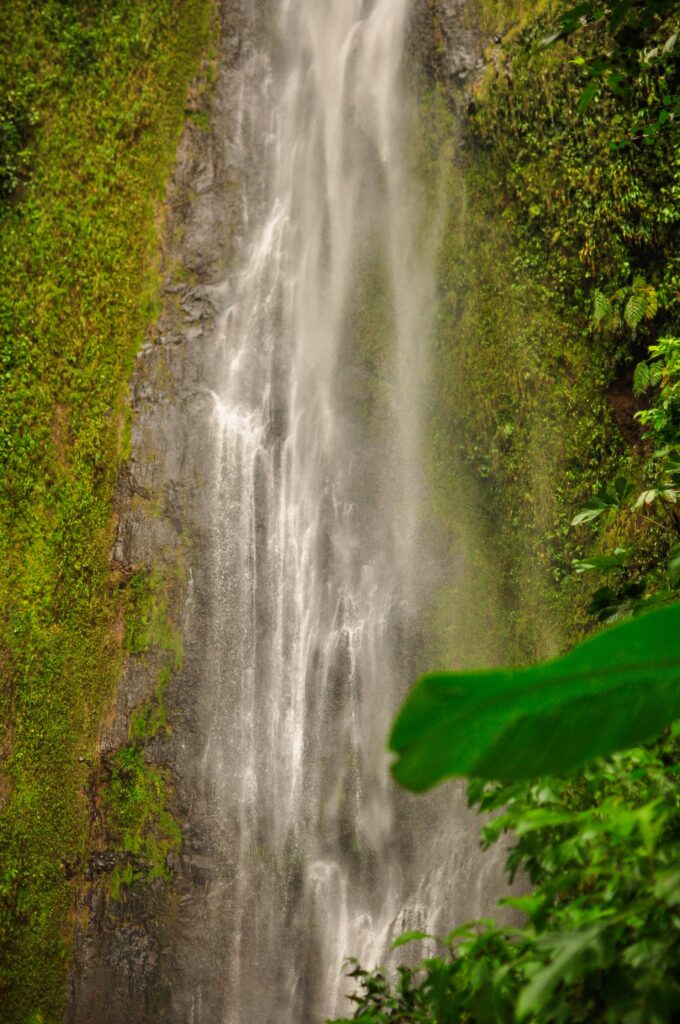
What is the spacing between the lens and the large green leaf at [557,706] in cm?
65

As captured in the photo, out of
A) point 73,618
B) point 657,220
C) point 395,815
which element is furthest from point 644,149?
point 73,618

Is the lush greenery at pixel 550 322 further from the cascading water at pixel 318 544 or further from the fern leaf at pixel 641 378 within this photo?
the cascading water at pixel 318 544

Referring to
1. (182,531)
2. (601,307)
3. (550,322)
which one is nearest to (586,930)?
(601,307)

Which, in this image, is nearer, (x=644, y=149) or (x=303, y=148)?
(x=644, y=149)

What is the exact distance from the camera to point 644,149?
20.9ft

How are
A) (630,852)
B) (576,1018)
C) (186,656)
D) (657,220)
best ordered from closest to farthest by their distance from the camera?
(576,1018), (630,852), (657,220), (186,656)

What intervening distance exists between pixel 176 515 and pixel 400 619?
7.40ft

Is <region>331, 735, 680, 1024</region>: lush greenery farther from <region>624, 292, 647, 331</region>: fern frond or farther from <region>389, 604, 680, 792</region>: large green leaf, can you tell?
<region>624, 292, 647, 331</region>: fern frond

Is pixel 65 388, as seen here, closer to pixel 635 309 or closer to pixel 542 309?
pixel 542 309

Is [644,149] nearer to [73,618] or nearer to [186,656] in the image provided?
[186,656]

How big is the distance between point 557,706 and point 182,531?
747 cm

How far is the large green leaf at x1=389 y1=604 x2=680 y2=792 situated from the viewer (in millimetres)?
646

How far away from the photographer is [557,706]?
67cm

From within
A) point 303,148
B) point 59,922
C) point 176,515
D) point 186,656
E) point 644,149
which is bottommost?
point 59,922
